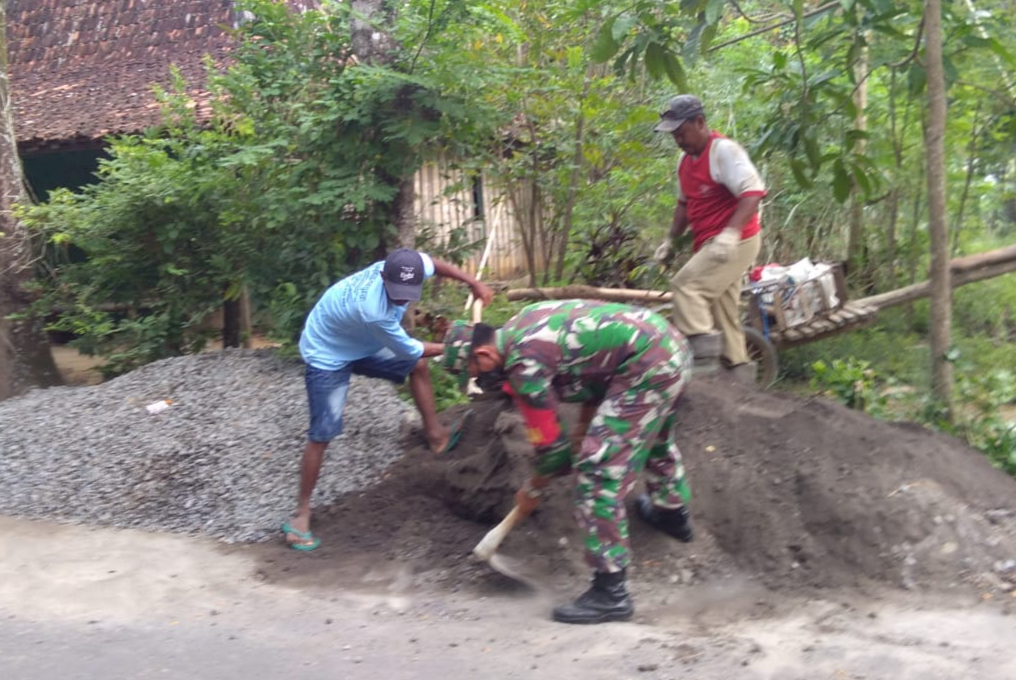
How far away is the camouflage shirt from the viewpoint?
4.44 metres

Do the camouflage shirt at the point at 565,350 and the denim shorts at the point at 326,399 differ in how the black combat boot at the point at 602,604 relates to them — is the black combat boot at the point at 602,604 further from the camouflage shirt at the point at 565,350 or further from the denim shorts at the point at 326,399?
the denim shorts at the point at 326,399

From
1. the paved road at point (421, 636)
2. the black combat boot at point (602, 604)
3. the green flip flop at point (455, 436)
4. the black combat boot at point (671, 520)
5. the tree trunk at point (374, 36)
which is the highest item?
the tree trunk at point (374, 36)

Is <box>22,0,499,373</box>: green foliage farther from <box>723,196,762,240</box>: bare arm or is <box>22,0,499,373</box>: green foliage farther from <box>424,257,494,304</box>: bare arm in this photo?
<box>723,196,762,240</box>: bare arm

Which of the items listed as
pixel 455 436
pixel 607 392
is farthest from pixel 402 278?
pixel 607 392

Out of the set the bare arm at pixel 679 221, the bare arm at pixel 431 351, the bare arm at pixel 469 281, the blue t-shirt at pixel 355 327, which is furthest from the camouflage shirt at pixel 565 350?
the bare arm at pixel 679 221

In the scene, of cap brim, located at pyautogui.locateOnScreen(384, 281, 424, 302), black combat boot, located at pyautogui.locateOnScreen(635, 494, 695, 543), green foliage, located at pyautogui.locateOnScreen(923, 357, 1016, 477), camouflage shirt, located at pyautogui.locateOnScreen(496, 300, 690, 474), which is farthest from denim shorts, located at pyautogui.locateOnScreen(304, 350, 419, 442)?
green foliage, located at pyautogui.locateOnScreen(923, 357, 1016, 477)

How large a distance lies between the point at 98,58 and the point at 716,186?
1080 cm

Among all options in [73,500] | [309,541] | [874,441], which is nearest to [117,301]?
[73,500]

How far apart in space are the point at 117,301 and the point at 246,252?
1467 mm

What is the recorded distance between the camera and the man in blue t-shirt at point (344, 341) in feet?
17.9

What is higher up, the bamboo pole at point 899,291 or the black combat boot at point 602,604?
Result: the bamboo pole at point 899,291

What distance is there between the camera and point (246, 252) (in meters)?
8.03

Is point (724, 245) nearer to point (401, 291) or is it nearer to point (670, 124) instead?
point (670, 124)

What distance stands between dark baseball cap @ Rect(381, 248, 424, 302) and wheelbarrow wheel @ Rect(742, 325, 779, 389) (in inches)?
112
